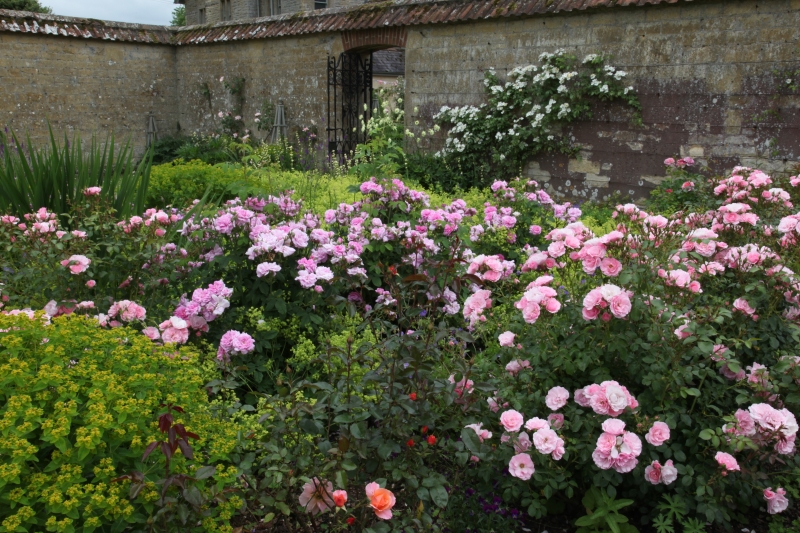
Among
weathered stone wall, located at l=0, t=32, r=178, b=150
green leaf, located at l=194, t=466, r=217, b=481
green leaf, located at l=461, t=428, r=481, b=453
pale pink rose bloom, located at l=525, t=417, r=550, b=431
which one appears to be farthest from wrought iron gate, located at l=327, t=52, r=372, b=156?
green leaf, located at l=194, t=466, r=217, b=481

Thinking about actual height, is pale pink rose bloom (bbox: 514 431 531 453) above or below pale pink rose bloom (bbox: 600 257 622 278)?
below

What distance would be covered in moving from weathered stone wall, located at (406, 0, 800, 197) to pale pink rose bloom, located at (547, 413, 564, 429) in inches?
215

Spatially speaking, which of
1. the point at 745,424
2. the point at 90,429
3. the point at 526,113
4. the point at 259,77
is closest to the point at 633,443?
the point at 745,424

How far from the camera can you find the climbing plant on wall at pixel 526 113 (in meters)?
7.53

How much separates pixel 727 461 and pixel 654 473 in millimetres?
226

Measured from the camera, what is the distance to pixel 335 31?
10.8 metres

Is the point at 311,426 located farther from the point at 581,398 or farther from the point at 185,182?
the point at 185,182

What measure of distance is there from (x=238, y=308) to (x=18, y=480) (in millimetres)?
1593

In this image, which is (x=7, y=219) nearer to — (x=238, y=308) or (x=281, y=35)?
(x=238, y=308)

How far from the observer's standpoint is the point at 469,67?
8.88 meters

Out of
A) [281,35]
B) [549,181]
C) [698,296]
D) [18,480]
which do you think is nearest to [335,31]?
[281,35]

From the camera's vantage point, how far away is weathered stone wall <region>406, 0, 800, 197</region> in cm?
638

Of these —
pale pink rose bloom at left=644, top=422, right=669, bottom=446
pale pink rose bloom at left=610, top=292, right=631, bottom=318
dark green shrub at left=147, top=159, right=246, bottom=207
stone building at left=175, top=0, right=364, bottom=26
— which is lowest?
dark green shrub at left=147, top=159, right=246, bottom=207

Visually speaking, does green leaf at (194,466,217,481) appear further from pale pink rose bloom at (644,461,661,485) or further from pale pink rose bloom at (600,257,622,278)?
pale pink rose bloom at (600,257,622,278)
